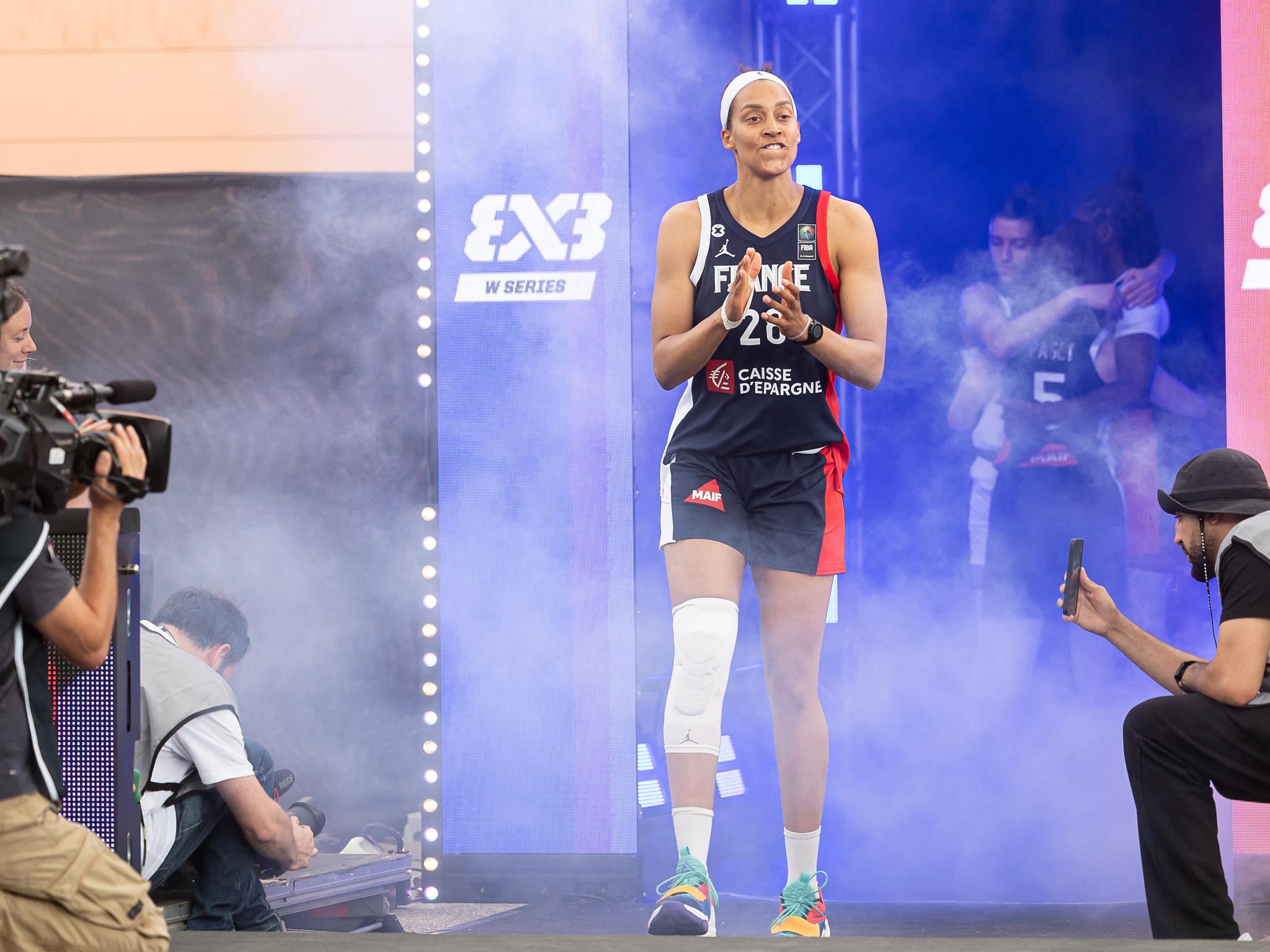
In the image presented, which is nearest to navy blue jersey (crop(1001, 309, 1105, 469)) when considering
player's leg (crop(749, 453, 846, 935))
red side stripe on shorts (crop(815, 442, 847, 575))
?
red side stripe on shorts (crop(815, 442, 847, 575))

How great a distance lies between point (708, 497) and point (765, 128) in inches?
36.3

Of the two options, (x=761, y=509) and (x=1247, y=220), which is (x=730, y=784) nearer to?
(x=761, y=509)

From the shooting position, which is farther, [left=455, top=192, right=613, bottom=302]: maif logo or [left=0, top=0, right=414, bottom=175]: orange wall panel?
[left=0, top=0, right=414, bottom=175]: orange wall panel

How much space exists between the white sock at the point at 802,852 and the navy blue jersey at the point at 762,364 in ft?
3.02

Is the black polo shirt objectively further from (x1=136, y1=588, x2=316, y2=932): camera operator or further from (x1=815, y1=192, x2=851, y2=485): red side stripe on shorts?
(x1=815, y1=192, x2=851, y2=485): red side stripe on shorts

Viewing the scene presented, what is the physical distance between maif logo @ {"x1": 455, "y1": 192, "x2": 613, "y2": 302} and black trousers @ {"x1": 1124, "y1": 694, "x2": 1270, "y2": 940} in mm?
2020

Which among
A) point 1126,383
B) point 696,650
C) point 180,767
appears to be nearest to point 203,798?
point 180,767

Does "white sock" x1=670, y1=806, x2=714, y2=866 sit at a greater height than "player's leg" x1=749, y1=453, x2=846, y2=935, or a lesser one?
lesser

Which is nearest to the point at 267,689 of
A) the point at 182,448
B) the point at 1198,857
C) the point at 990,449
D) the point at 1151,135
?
the point at 182,448

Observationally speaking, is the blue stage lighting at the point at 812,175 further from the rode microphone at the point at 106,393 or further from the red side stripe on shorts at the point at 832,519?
the rode microphone at the point at 106,393

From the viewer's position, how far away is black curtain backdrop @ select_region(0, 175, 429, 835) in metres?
4.45

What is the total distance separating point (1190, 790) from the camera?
2.77 metres

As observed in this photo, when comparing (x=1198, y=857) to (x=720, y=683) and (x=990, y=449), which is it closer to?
(x=720, y=683)

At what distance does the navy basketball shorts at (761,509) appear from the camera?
311cm
